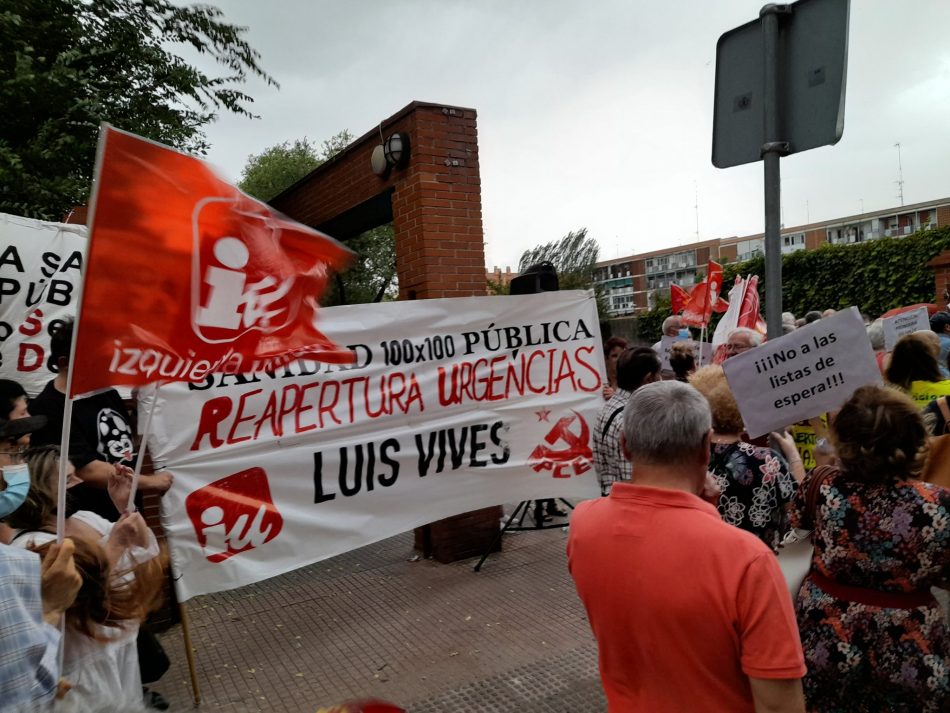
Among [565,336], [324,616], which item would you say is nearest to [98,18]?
[565,336]

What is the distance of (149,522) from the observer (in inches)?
176

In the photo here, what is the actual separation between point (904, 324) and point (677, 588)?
6251 mm

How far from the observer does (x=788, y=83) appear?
2.82m

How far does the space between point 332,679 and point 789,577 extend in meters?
2.61

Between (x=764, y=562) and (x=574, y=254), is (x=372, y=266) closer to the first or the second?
(x=764, y=562)

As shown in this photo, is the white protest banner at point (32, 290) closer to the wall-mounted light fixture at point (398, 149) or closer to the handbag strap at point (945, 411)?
the wall-mounted light fixture at point (398, 149)

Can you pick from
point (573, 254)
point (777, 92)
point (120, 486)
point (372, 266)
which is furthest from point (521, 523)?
point (573, 254)

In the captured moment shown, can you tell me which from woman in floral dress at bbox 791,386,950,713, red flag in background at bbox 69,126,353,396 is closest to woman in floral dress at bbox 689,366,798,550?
woman in floral dress at bbox 791,386,950,713

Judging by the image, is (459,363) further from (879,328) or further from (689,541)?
(879,328)

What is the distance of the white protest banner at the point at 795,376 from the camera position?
2.77m

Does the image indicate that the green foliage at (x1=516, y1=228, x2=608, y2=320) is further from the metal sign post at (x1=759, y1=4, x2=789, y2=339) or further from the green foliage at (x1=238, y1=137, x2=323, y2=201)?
the metal sign post at (x1=759, y1=4, x2=789, y2=339)

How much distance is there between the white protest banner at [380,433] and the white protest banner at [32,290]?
1420 mm

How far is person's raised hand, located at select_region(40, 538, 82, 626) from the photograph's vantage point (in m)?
1.74

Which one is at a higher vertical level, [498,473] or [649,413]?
[649,413]
